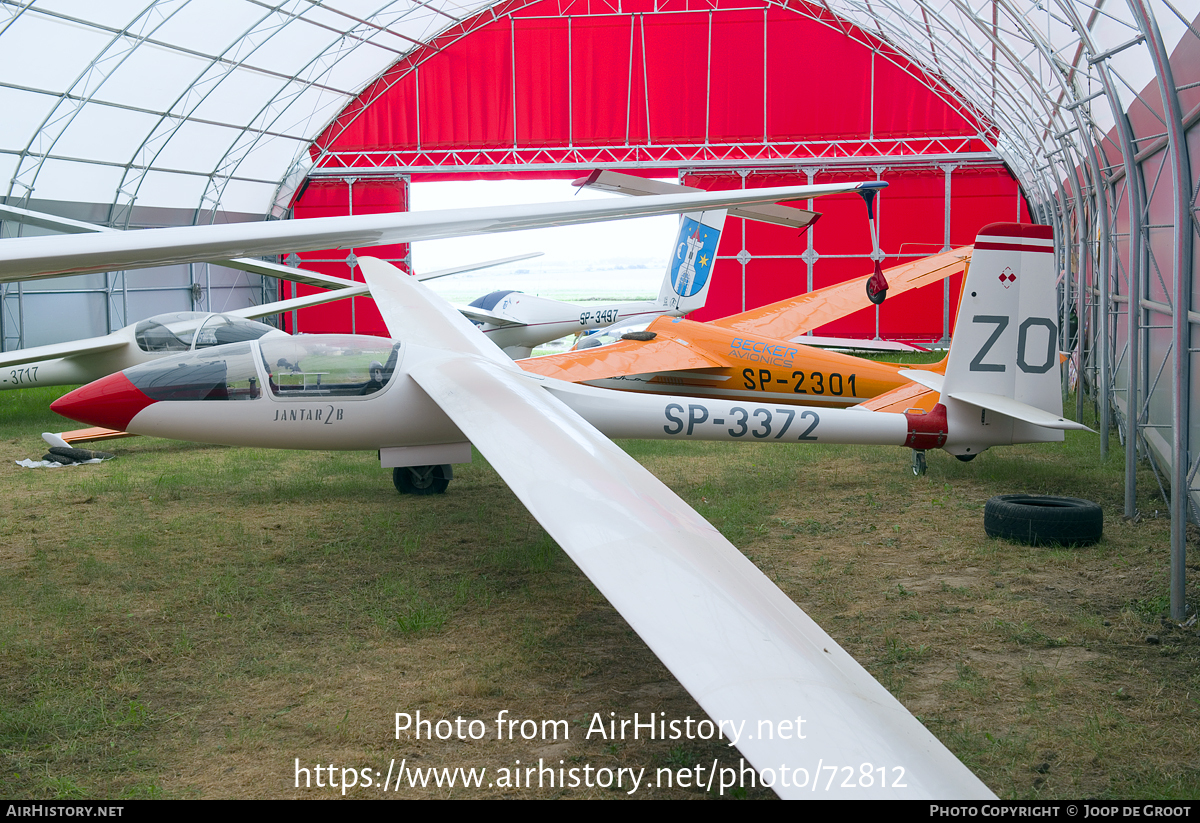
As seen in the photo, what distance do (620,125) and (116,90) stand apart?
1326 cm

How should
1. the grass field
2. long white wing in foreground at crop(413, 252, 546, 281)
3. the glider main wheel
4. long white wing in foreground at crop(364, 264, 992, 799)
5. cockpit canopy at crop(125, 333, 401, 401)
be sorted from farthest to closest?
long white wing in foreground at crop(413, 252, 546, 281) < the glider main wheel < cockpit canopy at crop(125, 333, 401, 401) < the grass field < long white wing in foreground at crop(364, 264, 992, 799)

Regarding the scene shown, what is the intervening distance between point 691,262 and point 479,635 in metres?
15.0

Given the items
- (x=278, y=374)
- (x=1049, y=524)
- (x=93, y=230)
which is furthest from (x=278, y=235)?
(x=93, y=230)

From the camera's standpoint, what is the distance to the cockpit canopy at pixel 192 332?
13.9 meters

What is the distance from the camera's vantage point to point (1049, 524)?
7.25 m

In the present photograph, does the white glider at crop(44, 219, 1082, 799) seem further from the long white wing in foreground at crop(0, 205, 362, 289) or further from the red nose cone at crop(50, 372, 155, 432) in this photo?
the long white wing in foreground at crop(0, 205, 362, 289)

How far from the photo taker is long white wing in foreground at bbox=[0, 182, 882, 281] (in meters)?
3.03

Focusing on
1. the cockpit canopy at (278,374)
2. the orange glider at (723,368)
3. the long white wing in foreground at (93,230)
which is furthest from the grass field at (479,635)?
the long white wing in foreground at (93,230)

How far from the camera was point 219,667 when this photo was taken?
513 cm

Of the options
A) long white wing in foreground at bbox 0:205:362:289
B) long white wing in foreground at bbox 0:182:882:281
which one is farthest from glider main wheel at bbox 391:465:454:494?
long white wing in foreground at bbox 0:182:882:281

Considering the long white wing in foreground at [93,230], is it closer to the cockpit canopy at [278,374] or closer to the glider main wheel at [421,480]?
the cockpit canopy at [278,374]

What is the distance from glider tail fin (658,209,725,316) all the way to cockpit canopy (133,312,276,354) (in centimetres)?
894

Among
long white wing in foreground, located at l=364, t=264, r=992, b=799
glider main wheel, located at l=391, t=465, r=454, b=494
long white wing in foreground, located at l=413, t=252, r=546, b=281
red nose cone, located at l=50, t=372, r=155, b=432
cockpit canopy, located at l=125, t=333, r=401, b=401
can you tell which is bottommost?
glider main wheel, located at l=391, t=465, r=454, b=494

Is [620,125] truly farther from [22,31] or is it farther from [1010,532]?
[1010,532]
